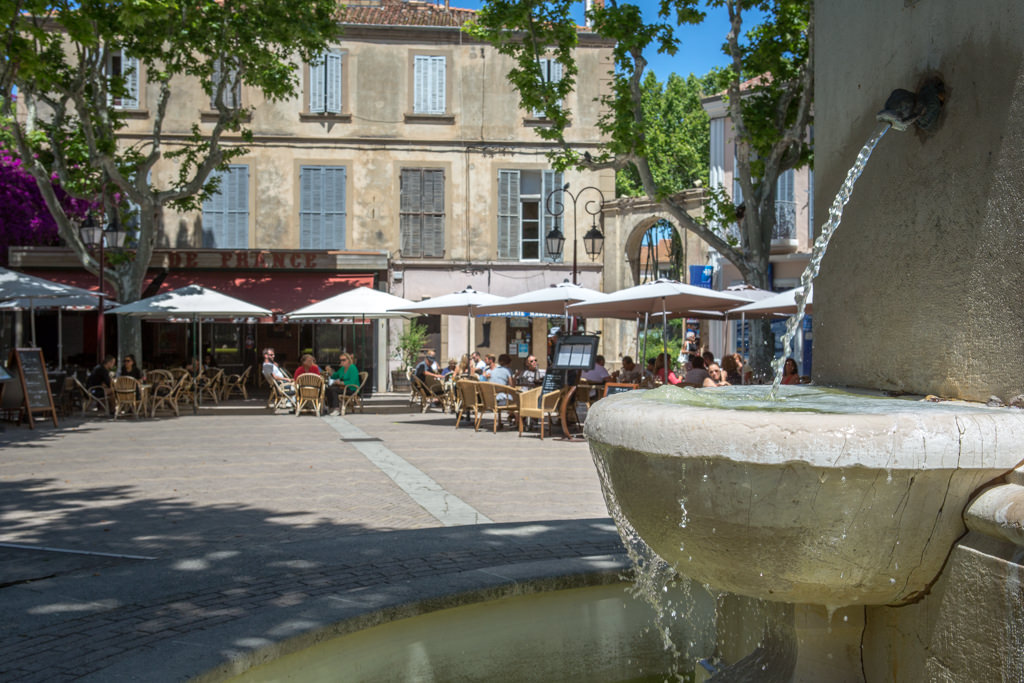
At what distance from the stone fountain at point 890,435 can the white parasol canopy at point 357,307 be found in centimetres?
1681

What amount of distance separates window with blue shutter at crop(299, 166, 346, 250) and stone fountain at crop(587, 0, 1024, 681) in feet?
77.7

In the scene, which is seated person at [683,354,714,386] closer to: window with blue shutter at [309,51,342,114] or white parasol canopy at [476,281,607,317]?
white parasol canopy at [476,281,607,317]

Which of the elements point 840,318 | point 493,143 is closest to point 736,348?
point 493,143

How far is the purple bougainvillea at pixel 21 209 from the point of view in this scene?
2430 centimetres

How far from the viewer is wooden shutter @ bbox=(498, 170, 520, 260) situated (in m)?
27.1

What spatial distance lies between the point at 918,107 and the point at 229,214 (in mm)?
24971

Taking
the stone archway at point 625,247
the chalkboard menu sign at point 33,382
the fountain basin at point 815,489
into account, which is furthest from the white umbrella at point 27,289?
the fountain basin at point 815,489

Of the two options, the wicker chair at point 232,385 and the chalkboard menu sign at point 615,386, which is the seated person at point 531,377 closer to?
the chalkboard menu sign at point 615,386

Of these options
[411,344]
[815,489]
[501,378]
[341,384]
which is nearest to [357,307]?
[341,384]

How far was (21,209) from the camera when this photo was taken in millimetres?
24484

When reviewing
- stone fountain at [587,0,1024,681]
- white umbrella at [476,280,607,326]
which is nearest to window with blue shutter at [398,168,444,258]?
white umbrella at [476,280,607,326]

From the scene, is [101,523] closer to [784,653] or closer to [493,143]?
[784,653]

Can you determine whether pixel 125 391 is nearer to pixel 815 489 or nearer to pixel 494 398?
pixel 494 398

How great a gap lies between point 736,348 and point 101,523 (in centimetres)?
2326
